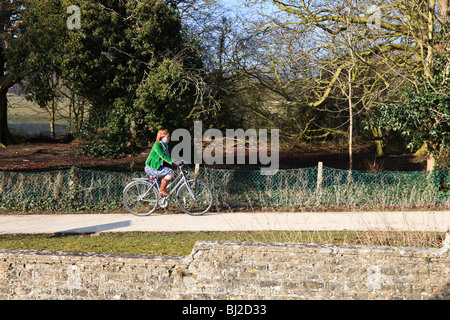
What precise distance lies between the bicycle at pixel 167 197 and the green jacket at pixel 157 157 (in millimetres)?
307

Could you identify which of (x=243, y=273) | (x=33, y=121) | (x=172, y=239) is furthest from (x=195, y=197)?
(x=33, y=121)

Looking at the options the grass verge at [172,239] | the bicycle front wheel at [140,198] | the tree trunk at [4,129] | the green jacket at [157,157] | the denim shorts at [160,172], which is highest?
the tree trunk at [4,129]

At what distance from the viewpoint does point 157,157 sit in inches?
405

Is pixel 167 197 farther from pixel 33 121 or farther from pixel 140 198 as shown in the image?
pixel 33 121

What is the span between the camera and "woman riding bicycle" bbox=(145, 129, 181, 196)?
33.2 feet

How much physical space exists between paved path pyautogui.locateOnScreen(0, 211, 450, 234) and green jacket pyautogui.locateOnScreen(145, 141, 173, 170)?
1107mm

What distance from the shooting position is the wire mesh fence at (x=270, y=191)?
11.1 m

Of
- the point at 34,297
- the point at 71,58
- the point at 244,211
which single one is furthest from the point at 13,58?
the point at 34,297

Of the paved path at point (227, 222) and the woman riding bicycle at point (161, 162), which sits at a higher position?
the woman riding bicycle at point (161, 162)

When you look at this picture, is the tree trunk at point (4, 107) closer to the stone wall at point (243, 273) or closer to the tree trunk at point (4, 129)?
the tree trunk at point (4, 129)

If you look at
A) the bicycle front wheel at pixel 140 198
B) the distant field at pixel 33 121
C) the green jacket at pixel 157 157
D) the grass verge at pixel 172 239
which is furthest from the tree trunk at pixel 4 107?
the grass verge at pixel 172 239

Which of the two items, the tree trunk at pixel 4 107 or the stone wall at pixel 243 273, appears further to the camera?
the tree trunk at pixel 4 107

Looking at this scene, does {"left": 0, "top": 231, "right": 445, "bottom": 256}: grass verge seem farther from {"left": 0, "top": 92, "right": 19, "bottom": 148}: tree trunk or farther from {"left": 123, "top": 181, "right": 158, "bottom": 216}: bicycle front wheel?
{"left": 0, "top": 92, "right": 19, "bottom": 148}: tree trunk

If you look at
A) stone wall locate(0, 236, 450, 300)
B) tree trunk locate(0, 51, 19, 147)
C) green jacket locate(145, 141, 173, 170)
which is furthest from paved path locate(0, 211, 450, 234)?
tree trunk locate(0, 51, 19, 147)
